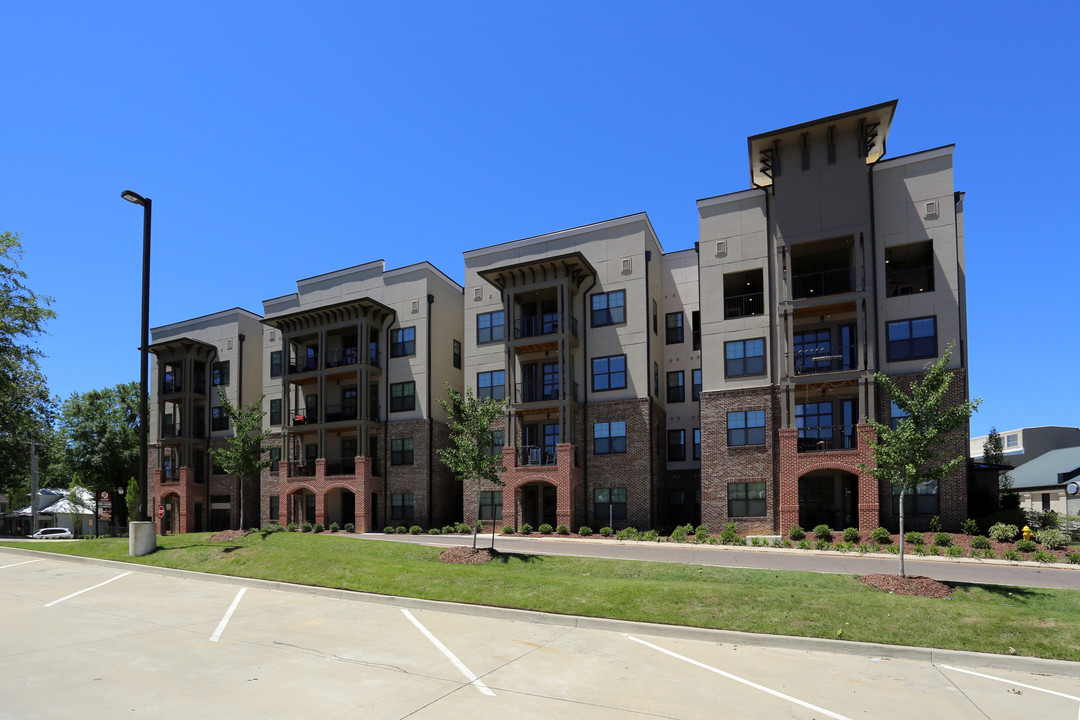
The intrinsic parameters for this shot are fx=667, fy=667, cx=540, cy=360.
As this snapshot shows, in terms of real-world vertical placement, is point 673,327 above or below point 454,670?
above

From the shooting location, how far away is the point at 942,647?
10.9 m

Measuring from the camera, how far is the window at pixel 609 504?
33.7 m

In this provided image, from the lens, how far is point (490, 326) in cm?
3878

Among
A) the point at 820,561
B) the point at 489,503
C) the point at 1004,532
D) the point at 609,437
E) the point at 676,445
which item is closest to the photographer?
the point at 820,561

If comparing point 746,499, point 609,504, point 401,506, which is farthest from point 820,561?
point 401,506

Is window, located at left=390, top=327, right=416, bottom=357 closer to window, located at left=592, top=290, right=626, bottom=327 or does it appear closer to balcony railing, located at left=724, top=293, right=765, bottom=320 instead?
window, located at left=592, top=290, right=626, bottom=327

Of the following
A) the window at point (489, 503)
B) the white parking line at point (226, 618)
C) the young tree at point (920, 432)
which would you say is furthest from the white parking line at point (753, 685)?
the window at point (489, 503)

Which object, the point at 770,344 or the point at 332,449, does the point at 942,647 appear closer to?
the point at 770,344

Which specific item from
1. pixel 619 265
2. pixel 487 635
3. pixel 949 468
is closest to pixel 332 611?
pixel 487 635

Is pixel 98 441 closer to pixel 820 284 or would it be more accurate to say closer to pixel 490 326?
pixel 490 326

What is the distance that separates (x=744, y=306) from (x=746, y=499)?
30.8 ft

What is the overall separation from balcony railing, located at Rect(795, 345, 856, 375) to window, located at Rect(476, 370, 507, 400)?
15465 mm

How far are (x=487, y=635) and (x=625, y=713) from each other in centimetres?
464

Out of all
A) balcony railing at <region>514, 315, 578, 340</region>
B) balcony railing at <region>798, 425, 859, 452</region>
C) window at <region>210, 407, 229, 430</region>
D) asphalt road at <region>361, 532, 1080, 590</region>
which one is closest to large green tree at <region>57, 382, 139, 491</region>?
window at <region>210, 407, 229, 430</region>
